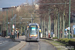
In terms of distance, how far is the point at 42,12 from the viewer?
2502 inches

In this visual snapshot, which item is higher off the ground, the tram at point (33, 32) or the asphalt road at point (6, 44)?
the tram at point (33, 32)

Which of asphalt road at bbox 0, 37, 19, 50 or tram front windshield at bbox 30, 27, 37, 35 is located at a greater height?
tram front windshield at bbox 30, 27, 37, 35

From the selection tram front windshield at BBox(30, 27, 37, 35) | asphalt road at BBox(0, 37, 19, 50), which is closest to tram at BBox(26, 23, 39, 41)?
tram front windshield at BBox(30, 27, 37, 35)

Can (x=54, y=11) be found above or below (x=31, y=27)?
above

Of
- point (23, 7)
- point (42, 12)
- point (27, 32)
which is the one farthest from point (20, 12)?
point (27, 32)

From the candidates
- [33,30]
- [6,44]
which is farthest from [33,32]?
[6,44]

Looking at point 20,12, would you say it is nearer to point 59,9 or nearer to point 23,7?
point 23,7

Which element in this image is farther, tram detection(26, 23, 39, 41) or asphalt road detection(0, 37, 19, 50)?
tram detection(26, 23, 39, 41)

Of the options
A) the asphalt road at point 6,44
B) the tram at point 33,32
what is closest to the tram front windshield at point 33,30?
the tram at point 33,32

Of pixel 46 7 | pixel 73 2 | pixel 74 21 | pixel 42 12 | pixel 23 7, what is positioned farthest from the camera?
pixel 23 7

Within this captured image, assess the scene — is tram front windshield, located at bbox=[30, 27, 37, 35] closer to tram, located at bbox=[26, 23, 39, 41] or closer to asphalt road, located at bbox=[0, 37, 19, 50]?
tram, located at bbox=[26, 23, 39, 41]

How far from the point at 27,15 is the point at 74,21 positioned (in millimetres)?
20241

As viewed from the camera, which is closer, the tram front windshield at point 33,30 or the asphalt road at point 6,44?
the asphalt road at point 6,44

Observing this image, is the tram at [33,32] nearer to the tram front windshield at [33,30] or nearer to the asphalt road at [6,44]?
the tram front windshield at [33,30]
